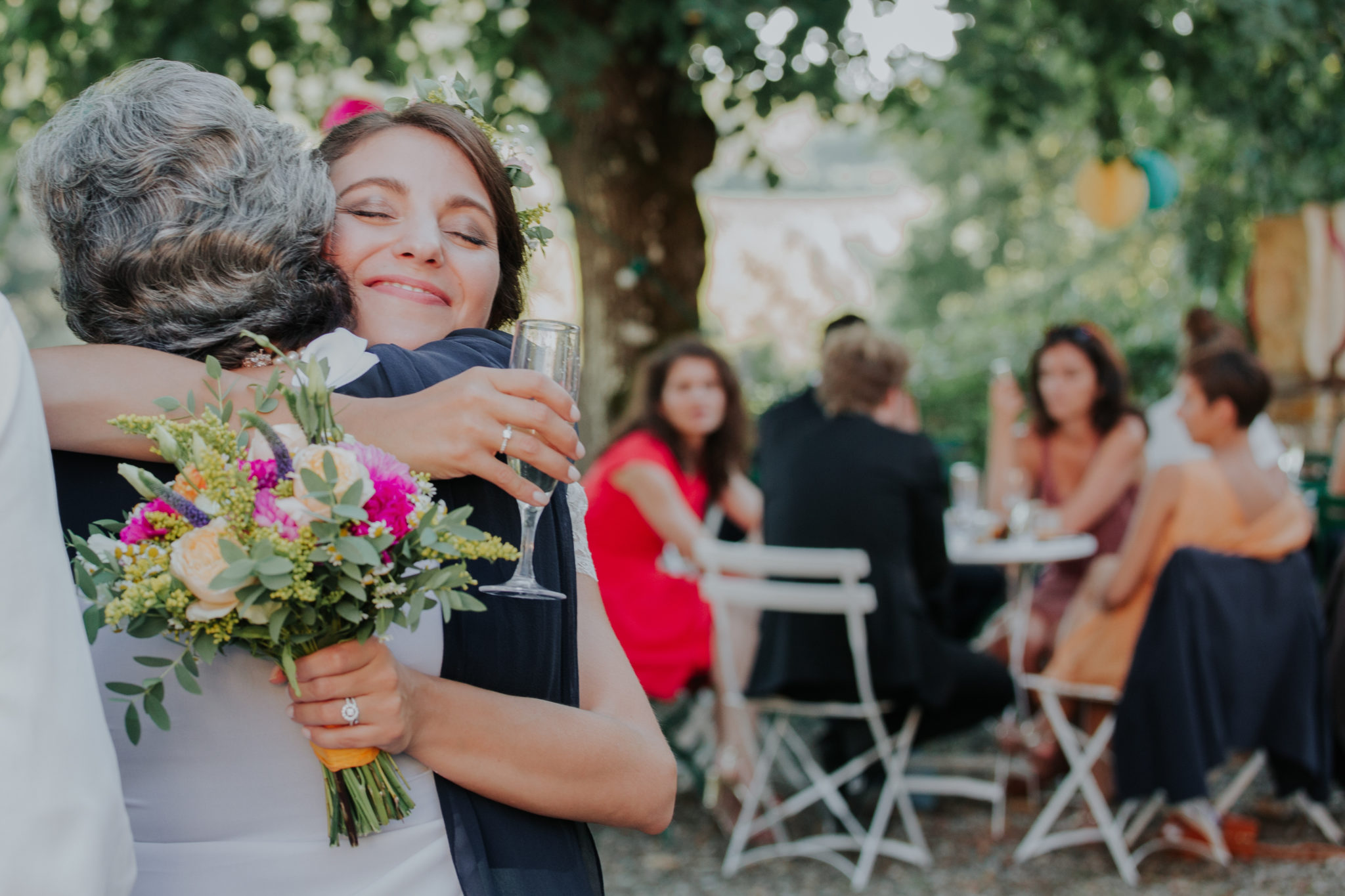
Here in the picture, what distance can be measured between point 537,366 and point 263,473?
1.11 ft

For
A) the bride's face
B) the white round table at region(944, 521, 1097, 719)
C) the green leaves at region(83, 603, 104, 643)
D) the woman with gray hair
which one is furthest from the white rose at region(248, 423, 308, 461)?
the white round table at region(944, 521, 1097, 719)

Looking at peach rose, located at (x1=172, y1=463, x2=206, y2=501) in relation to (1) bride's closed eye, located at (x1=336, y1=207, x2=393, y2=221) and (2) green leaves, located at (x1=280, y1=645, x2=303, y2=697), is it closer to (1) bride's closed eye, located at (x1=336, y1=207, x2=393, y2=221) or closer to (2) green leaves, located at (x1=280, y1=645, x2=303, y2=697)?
(2) green leaves, located at (x1=280, y1=645, x2=303, y2=697)

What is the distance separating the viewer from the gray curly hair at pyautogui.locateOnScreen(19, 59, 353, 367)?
4.37ft

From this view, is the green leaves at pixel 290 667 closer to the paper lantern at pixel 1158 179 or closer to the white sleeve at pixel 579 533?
the white sleeve at pixel 579 533

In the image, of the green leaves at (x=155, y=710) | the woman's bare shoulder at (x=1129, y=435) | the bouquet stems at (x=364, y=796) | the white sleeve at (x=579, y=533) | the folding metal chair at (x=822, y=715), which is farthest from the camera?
the woman's bare shoulder at (x=1129, y=435)

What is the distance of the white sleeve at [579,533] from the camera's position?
159 cm

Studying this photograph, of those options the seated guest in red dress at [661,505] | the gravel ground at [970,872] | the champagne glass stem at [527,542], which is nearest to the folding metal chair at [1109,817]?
the gravel ground at [970,872]

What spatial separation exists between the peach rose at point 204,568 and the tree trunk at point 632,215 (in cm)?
458

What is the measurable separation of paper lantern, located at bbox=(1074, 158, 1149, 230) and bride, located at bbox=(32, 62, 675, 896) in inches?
256

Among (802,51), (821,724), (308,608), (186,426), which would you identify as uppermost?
(802,51)

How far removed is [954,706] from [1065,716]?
3.77 feet

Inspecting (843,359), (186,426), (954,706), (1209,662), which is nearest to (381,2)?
(843,359)

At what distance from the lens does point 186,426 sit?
1.16 meters

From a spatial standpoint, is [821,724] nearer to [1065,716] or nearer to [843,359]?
[1065,716]
